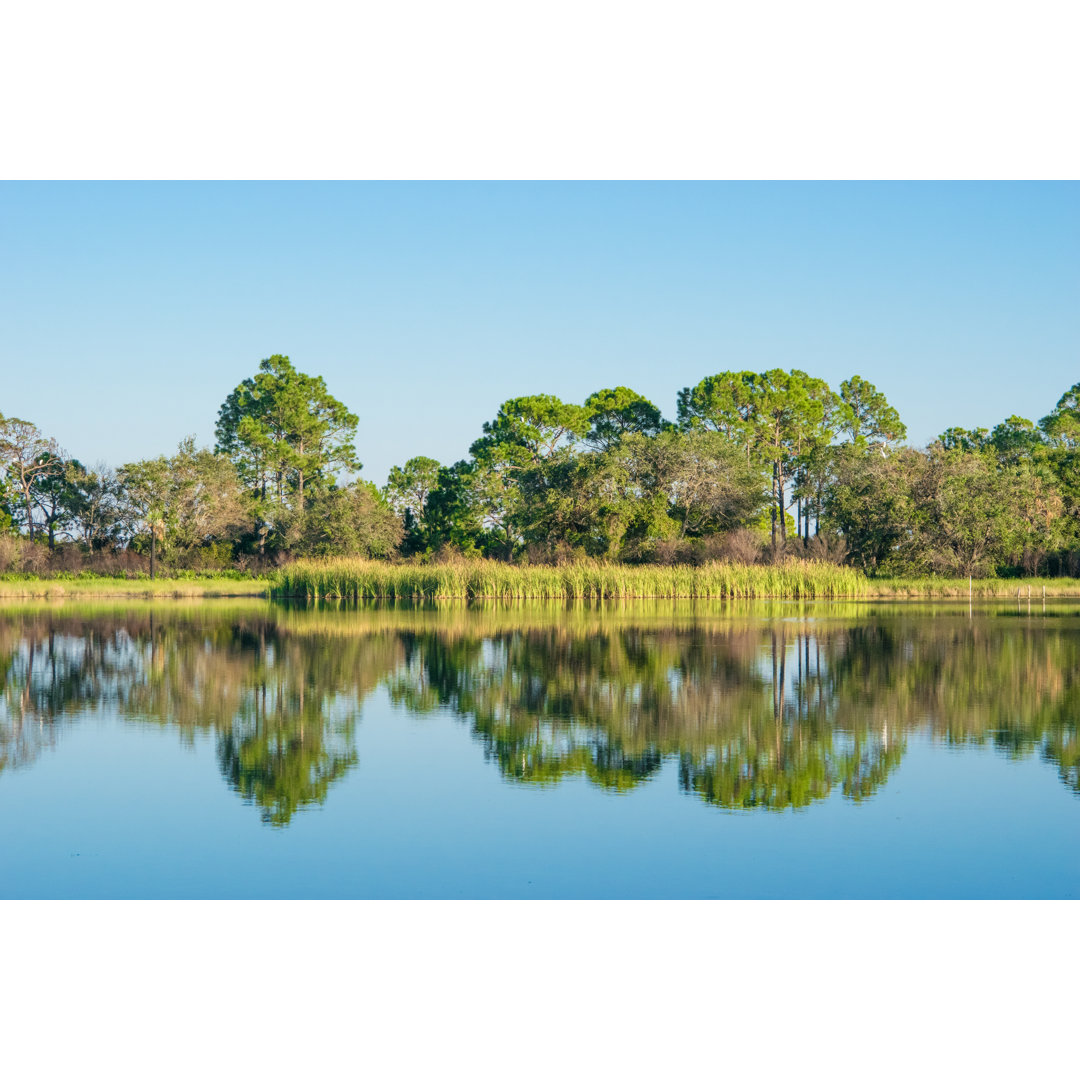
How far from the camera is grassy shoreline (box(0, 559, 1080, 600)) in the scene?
34.8 meters

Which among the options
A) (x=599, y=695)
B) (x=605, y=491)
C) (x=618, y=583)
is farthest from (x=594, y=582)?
(x=599, y=695)

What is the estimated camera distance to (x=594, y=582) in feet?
114

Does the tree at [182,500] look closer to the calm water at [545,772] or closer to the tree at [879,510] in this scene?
the tree at [879,510]

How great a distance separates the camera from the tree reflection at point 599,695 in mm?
8711

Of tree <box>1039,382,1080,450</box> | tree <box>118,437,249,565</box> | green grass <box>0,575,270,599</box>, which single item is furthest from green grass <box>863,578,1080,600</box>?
tree <box>118,437,249,565</box>

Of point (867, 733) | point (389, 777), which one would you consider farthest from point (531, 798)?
point (867, 733)

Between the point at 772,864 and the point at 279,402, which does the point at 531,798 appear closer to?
the point at 772,864

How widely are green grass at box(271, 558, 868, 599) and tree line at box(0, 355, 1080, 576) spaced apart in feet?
20.5

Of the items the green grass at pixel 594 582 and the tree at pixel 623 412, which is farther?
the tree at pixel 623 412

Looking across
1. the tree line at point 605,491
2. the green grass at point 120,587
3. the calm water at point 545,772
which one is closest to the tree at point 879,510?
the tree line at point 605,491

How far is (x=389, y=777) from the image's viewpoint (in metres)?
8.57

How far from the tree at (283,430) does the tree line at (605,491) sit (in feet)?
0.32

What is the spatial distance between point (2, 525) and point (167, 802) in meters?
47.5

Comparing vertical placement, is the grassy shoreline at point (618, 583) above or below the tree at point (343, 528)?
below
